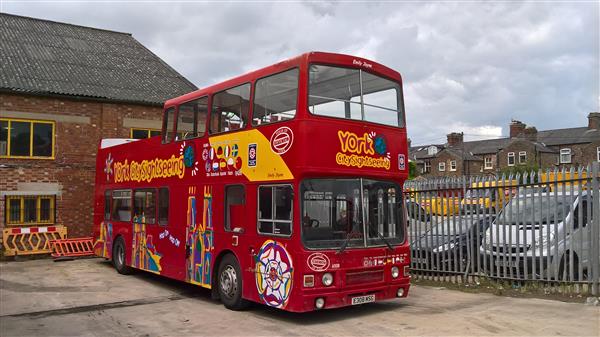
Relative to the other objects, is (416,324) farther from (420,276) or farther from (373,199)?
(420,276)

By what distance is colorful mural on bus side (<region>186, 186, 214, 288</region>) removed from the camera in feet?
31.3

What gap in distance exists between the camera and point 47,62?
746 inches

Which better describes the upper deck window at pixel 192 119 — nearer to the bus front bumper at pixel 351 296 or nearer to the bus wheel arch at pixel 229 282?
the bus wheel arch at pixel 229 282

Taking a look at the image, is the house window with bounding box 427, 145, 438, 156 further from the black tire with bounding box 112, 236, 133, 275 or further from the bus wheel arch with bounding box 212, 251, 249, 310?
the bus wheel arch with bounding box 212, 251, 249, 310

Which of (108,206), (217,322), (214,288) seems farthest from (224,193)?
(108,206)

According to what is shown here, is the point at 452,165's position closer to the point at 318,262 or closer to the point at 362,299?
the point at 362,299

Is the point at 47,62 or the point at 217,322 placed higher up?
the point at 47,62

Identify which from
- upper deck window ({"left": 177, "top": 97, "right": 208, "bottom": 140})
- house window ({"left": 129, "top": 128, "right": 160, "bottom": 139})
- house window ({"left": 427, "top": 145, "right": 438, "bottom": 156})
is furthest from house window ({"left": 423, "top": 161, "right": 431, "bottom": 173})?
upper deck window ({"left": 177, "top": 97, "right": 208, "bottom": 140})

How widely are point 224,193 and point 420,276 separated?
5.08 metres

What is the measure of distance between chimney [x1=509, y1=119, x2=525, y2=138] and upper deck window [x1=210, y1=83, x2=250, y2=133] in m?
56.4

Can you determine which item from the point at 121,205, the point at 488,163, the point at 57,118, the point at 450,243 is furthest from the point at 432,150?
the point at 450,243

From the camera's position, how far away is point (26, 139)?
1684 cm

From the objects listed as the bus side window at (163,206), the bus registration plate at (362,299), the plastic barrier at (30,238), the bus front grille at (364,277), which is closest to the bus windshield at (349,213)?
the bus front grille at (364,277)

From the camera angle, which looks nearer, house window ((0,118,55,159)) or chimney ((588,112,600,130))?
house window ((0,118,55,159))
